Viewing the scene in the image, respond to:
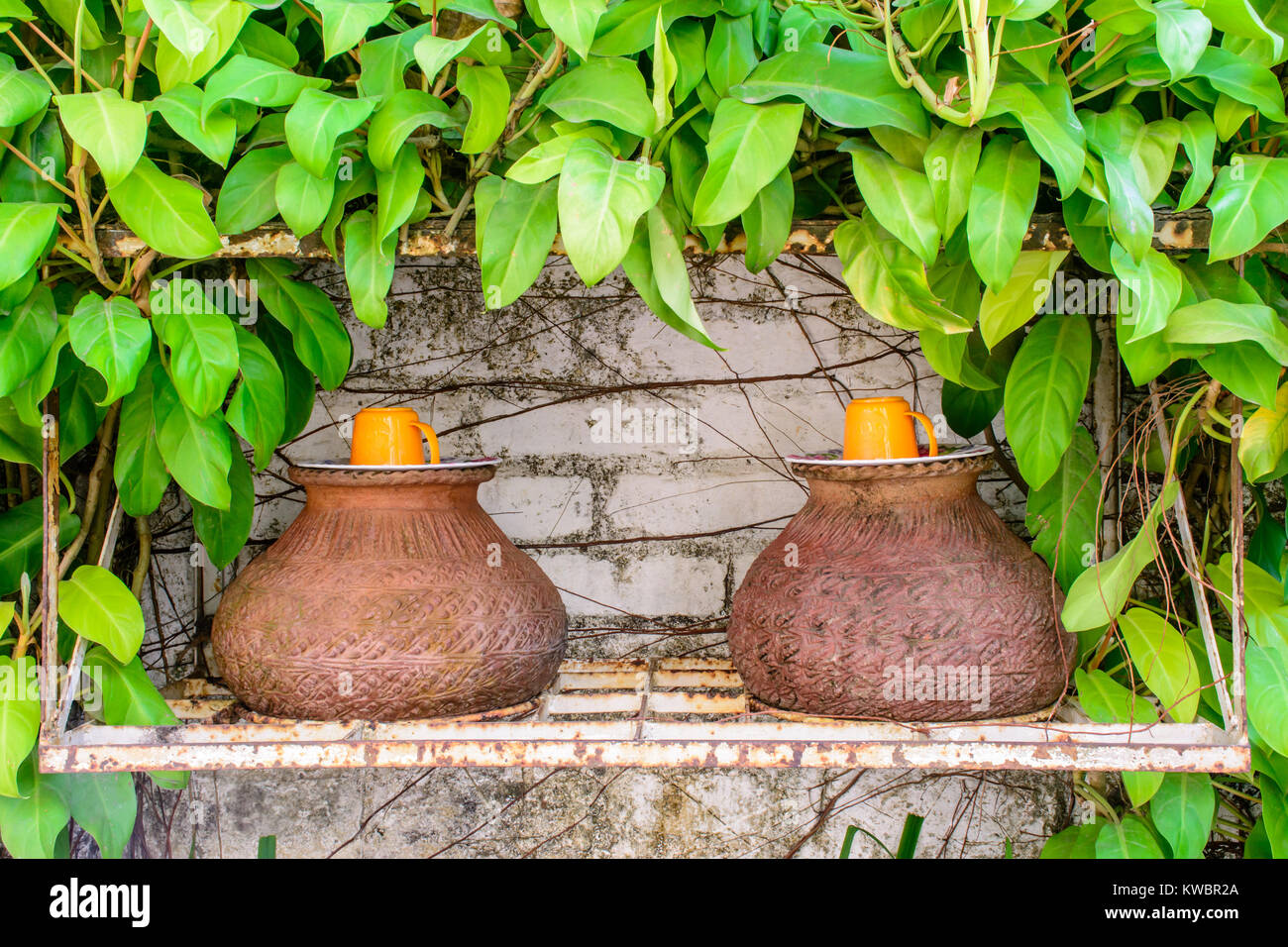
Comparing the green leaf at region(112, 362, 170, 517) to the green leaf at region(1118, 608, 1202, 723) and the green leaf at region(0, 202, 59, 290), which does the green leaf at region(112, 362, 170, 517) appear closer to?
the green leaf at region(0, 202, 59, 290)

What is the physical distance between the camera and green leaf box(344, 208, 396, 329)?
93 centimetres

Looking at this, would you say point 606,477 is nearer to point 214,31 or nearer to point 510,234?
point 510,234

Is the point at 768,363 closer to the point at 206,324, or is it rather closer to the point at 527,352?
the point at 527,352

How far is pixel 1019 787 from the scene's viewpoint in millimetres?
1461

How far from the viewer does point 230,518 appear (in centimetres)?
117

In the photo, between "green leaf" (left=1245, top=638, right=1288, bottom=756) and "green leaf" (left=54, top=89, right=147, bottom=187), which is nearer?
"green leaf" (left=54, top=89, right=147, bottom=187)

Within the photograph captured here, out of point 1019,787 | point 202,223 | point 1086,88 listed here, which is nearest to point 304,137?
point 202,223

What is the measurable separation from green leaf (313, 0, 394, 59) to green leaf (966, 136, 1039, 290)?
0.51 meters

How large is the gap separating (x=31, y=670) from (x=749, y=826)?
0.92 meters

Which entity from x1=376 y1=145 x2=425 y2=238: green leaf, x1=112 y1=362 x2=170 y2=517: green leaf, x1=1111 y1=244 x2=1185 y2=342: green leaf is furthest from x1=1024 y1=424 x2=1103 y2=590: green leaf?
x1=112 y1=362 x2=170 y2=517: green leaf

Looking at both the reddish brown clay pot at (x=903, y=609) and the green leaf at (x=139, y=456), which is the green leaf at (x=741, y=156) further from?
the green leaf at (x=139, y=456)

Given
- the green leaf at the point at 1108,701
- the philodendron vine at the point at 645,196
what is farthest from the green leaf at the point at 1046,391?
the green leaf at the point at 1108,701

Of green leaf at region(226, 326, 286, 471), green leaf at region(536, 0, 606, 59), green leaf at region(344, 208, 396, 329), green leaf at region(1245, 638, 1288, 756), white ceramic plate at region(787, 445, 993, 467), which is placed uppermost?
green leaf at region(536, 0, 606, 59)

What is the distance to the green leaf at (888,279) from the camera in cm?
92
